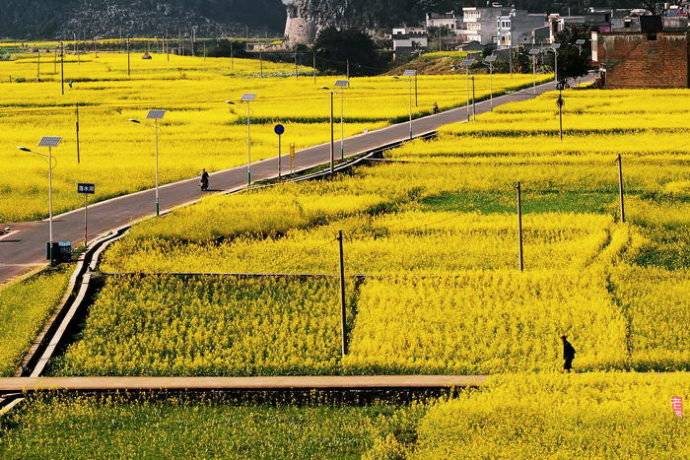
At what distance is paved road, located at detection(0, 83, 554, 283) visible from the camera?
5994 centimetres

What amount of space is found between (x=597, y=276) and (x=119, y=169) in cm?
3695

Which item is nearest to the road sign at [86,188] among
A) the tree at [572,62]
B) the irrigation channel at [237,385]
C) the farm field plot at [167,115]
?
the farm field plot at [167,115]

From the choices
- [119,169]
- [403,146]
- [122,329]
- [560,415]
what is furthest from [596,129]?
[560,415]

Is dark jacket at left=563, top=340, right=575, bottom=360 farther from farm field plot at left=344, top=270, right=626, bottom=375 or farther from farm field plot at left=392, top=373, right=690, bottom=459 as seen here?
farm field plot at left=392, top=373, right=690, bottom=459

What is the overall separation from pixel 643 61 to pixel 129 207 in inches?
3025

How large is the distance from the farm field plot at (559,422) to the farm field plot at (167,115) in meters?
32.4

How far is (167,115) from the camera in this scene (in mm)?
122125

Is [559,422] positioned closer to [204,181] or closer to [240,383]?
[240,383]

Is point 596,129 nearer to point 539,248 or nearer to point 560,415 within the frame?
point 539,248

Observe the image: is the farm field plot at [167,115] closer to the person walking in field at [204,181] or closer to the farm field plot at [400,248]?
the person walking in field at [204,181]

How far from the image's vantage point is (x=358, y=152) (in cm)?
9194

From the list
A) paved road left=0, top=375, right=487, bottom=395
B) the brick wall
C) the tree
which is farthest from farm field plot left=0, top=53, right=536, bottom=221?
paved road left=0, top=375, right=487, bottom=395

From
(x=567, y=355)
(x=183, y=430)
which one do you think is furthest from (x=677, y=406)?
(x=183, y=430)

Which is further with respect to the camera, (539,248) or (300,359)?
(539,248)
